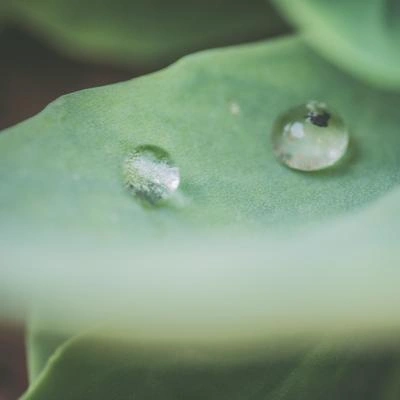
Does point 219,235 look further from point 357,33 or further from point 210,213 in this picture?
point 357,33

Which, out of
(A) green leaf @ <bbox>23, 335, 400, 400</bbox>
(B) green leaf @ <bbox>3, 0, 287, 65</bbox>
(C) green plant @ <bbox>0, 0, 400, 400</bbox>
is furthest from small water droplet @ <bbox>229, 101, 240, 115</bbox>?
(B) green leaf @ <bbox>3, 0, 287, 65</bbox>

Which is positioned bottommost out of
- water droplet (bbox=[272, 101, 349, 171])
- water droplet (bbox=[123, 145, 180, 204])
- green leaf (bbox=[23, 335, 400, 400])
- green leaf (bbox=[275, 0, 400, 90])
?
green leaf (bbox=[23, 335, 400, 400])

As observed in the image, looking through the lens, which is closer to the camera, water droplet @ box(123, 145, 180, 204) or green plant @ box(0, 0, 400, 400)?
green plant @ box(0, 0, 400, 400)

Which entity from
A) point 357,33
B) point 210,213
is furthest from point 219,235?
point 357,33

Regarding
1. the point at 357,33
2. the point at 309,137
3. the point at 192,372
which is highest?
the point at 357,33

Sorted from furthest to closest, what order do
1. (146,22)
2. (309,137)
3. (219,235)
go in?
1. (146,22)
2. (309,137)
3. (219,235)

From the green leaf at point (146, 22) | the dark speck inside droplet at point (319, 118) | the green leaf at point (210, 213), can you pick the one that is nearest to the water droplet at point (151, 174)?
the green leaf at point (210, 213)

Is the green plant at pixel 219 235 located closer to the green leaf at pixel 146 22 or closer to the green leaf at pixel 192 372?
the green leaf at pixel 192 372

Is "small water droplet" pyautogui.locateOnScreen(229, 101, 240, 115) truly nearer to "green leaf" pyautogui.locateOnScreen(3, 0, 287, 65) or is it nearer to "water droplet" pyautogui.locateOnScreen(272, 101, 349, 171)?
"water droplet" pyautogui.locateOnScreen(272, 101, 349, 171)
